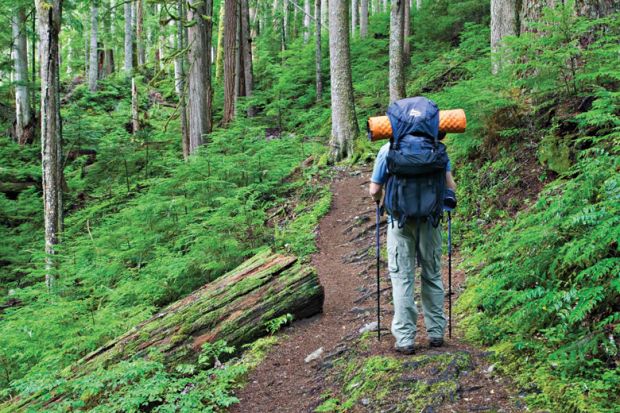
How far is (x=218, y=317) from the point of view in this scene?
5.33 meters

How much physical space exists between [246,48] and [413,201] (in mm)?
17714

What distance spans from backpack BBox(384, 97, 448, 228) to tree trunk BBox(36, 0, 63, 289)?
7.83m

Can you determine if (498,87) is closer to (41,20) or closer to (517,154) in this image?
(517,154)

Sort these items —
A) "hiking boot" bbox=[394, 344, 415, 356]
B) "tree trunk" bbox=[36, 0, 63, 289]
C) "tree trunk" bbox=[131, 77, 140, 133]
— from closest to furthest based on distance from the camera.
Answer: "hiking boot" bbox=[394, 344, 415, 356] < "tree trunk" bbox=[36, 0, 63, 289] < "tree trunk" bbox=[131, 77, 140, 133]

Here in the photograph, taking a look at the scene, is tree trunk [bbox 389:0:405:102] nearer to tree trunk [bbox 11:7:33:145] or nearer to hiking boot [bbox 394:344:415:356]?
hiking boot [bbox 394:344:415:356]

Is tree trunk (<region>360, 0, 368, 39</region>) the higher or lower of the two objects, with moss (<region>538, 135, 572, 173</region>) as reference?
higher

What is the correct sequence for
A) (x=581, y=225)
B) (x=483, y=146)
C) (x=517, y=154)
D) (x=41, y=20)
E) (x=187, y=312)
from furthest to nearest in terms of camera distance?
(x=41, y=20)
(x=483, y=146)
(x=517, y=154)
(x=187, y=312)
(x=581, y=225)

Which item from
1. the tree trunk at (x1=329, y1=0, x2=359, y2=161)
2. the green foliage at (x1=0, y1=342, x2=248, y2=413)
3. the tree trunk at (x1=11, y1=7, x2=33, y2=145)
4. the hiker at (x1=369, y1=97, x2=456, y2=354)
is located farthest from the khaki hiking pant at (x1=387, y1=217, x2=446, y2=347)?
the tree trunk at (x1=11, y1=7, x2=33, y2=145)

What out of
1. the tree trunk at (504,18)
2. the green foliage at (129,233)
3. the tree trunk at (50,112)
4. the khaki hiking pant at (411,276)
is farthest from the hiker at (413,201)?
the tree trunk at (50,112)

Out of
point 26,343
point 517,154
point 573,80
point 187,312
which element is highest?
point 573,80

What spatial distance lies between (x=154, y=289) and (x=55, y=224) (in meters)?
3.94

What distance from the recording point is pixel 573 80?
20.6 feet

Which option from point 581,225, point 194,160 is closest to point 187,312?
point 581,225

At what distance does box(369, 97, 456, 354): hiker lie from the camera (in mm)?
3730
